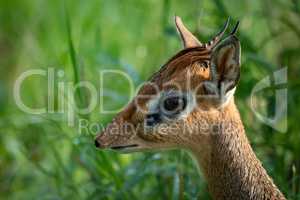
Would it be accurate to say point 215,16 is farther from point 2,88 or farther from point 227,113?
point 2,88

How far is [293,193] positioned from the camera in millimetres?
4312

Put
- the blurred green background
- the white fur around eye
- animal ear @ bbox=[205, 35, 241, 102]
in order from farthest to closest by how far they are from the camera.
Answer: the blurred green background, the white fur around eye, animal ear @ bbox=[205, 35, 241, 102]

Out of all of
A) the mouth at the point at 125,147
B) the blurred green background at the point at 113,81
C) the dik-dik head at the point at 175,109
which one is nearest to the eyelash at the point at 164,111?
the dik-dik head at the point at 175,109

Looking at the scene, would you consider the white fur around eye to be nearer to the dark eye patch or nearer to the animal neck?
the dark eye patch

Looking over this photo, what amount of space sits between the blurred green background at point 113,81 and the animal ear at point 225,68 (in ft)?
2.38

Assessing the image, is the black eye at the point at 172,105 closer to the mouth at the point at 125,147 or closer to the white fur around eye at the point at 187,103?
the white fur around eye at the point at 187,103

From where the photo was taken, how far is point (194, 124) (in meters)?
3.70

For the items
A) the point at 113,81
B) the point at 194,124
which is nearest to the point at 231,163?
the point at 194,124

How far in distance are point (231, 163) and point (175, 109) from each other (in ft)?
1.15

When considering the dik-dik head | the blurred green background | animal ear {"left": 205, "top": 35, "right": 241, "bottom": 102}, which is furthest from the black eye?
the blurred green background

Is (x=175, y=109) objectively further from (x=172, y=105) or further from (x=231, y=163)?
(x=231, y=163)

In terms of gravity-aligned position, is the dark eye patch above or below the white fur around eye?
below

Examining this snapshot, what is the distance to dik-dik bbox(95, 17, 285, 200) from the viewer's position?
145 inches

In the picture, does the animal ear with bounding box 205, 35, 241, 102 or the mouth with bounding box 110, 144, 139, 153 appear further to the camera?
the mouth with bounding box 110, 144, 139, 153
